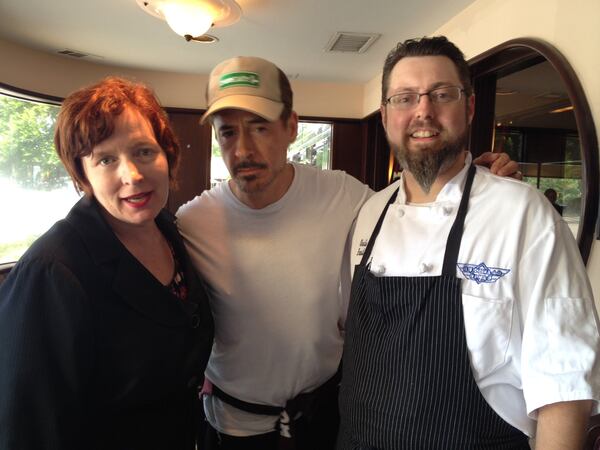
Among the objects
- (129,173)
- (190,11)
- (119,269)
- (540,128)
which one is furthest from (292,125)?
(540,128)

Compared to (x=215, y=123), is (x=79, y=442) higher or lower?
lower

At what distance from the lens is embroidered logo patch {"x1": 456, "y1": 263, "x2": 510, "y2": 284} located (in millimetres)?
928

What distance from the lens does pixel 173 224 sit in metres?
1.29

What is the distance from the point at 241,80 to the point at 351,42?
2.60 metres

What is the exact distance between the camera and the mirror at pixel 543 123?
190cm

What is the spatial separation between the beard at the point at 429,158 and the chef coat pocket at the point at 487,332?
327 mm

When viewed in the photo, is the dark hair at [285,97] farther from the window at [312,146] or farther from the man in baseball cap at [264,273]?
the window at [312,146]

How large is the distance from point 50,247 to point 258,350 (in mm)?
647

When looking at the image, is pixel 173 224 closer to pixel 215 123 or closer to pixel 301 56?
pixel 215 123

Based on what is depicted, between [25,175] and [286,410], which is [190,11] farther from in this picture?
[25,175]

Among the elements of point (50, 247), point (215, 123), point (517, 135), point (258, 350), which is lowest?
point (258, 350)

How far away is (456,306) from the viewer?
3.14 feet

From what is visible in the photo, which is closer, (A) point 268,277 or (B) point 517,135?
(A) point 268,277

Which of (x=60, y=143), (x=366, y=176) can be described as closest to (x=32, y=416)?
(x=60, y=143)
